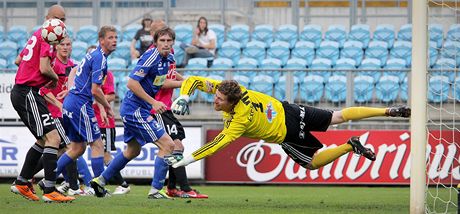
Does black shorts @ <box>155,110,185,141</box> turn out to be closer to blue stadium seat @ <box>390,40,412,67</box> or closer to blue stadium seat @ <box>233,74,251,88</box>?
blue stadium seat @ <box>233,74,251,88</box>

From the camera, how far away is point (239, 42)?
20.7 metres

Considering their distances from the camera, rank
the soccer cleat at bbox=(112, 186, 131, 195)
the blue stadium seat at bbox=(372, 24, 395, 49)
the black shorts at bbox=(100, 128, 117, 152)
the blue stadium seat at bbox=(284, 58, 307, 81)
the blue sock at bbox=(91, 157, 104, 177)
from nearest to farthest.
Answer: the blue sock at bbox=(91, 157, 104, 177), the soccer cleat at bbox=(112, 186, 131, 195), the black shorts at bbox=(100, 128, 117, 152), the blue stadium seat at bbox=(284, 58, 307, 81), the blue stadium seat at bbox=(372, 24, 395, 49)

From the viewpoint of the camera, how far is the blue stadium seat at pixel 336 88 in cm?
1734

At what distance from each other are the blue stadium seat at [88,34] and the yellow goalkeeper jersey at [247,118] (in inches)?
438

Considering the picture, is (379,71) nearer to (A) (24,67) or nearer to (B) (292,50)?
(B) (292,50)

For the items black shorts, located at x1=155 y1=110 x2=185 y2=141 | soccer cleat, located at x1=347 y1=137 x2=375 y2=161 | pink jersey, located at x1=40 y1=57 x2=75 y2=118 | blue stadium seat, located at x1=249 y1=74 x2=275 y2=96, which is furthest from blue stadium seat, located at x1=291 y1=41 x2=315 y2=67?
soccer cleat, located at x1=347 y1=137 x2=375 y2=161

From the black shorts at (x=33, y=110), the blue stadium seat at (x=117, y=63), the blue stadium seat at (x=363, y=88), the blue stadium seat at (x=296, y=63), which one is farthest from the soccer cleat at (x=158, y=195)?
the blue stadium seat at (x=117, y=63)

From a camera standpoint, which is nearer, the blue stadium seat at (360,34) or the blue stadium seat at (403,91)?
the blue stadium seat at (403,91)

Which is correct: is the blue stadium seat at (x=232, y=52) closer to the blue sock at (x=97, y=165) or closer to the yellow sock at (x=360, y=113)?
the blue sock at (x=97, y=165)

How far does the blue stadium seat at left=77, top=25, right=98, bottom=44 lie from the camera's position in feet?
70.0

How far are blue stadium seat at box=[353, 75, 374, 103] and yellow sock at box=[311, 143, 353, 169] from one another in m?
6.30

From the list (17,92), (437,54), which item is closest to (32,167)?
(17,92)

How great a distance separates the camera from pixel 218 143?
992 centimetres

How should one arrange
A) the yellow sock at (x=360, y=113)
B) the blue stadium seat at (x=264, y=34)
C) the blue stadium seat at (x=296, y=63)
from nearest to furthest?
1. the yellow sock at (x=360, y=113)
2. the blue stadium seat at (x=296, y=63)
3. the blue stadium seat at (x=264, y=34)
